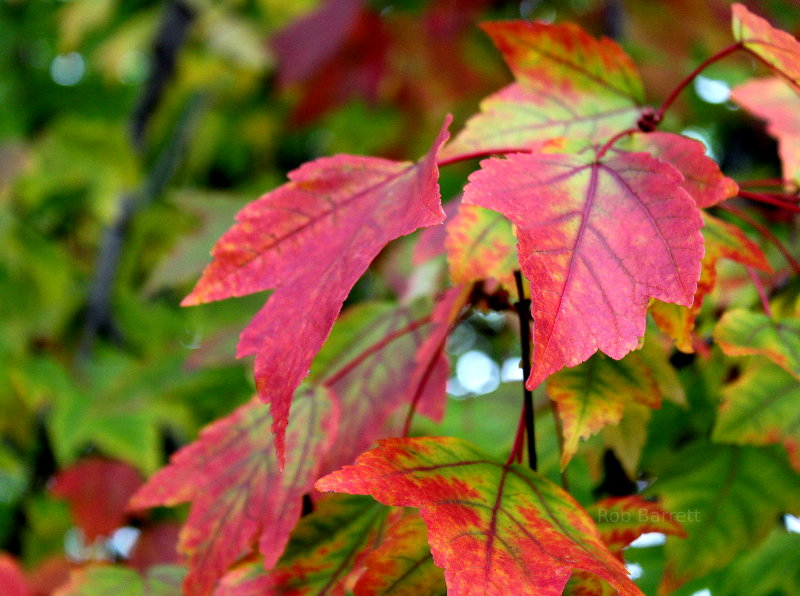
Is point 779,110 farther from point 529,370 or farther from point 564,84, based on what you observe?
point 529,370

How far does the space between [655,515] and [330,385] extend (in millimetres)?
283

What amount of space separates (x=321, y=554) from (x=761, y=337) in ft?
1.11

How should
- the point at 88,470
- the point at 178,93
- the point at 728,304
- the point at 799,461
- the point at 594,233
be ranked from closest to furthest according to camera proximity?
the point at 594,233, the point at 799,461, the point at 728,304, the point at 88,470, the point at 178,93

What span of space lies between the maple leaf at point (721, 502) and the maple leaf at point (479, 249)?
0.77ft

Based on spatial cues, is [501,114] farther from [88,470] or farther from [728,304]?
[88,470]

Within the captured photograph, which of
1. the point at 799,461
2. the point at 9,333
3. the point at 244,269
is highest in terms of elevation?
the point at 244,269

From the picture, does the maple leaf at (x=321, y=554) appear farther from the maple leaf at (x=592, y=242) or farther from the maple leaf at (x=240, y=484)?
the maple leaf at (x=592, y=242)

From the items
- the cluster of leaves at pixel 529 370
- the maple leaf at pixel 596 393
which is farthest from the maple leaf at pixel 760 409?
the maple leaf at pixel 596 393

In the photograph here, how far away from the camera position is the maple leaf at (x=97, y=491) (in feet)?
4.83

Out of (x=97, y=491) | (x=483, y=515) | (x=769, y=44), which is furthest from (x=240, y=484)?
(x=97, y=491)

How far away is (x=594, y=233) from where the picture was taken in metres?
0.45

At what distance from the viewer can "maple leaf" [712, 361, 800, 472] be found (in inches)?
23.2

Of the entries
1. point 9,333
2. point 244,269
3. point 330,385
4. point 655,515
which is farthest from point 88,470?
point 655,515

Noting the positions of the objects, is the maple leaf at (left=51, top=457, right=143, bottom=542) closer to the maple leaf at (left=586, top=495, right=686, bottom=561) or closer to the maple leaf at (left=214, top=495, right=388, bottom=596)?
the maple leaf at (left=214, top=495, right=388, bottom=596)
